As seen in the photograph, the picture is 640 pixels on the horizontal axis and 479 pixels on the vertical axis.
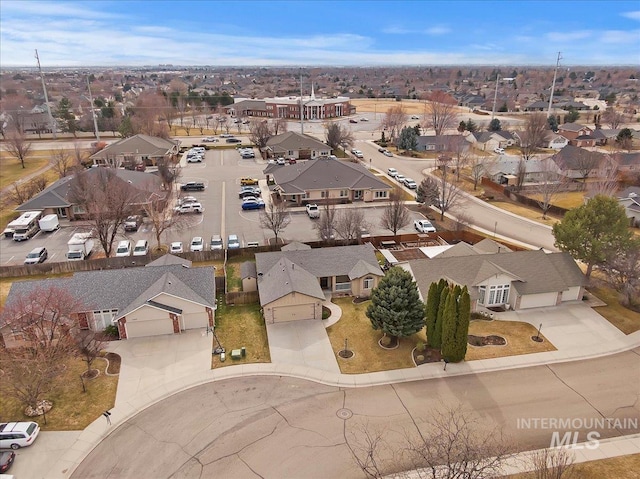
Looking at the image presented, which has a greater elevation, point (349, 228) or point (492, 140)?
point (492, 140)

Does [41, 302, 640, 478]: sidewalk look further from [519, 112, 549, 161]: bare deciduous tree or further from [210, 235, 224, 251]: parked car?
[519, 112, 549, 161]: bare deciduous tree

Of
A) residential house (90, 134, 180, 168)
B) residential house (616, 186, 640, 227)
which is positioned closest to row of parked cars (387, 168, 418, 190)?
residential house (616, 186, 640, 227)

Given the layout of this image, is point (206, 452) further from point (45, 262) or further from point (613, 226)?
→ point (613, 226)

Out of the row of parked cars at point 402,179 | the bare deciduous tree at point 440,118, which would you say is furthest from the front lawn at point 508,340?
the bare deciduous tree at point 440,118

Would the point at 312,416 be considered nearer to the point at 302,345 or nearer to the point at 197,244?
the point at 302,345

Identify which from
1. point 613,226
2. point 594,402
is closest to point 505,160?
point 613,226

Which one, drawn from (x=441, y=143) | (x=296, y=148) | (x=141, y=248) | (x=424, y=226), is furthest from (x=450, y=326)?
(x=441, y=143)
